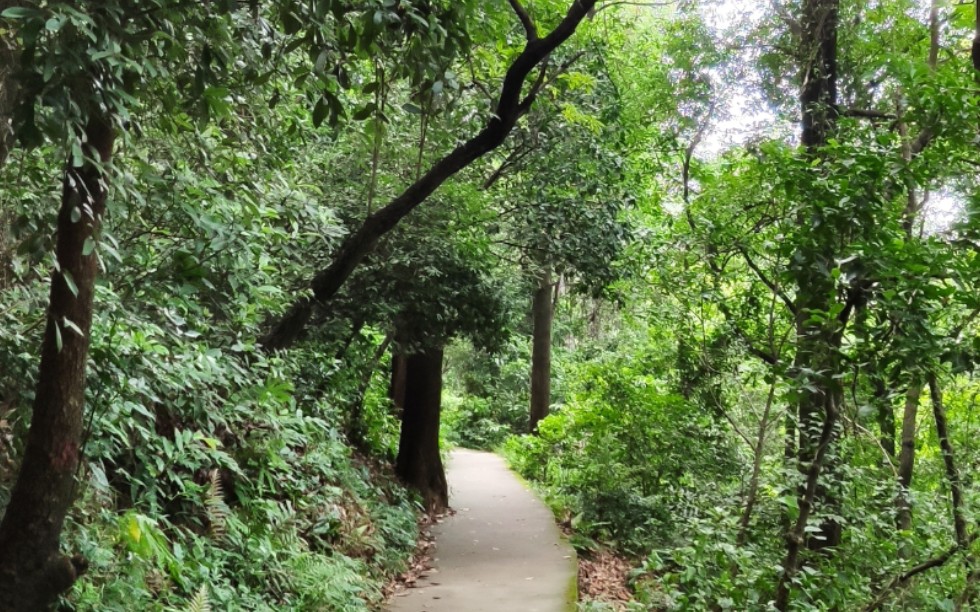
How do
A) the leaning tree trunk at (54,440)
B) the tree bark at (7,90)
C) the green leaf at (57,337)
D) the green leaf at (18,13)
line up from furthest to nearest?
the leaning tree trunk at (54,440) < the tree bark at (7,90) < the green leaf at (57,337) < the green leaf at (18,13)

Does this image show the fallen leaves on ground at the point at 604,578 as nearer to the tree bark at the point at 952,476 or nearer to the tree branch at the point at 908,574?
the tree branch at the point at 908,574

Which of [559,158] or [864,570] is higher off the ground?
[559,158]

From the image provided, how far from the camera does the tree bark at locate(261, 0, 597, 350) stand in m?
5.61

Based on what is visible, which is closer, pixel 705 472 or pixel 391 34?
pixel 391 34

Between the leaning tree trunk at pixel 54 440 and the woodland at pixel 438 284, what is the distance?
2 cm

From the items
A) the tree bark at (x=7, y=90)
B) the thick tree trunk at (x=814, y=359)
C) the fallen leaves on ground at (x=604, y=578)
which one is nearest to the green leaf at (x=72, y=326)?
the tree bark at (x=7, y=90)

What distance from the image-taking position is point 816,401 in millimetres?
6980

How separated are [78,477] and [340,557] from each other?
328 centimetres

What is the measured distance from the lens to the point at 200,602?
500cm

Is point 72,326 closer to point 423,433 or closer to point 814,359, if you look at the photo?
point 814,359

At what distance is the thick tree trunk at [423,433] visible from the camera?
1307 cm

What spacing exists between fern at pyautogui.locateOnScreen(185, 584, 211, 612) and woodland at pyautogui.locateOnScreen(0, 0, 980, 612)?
21mm

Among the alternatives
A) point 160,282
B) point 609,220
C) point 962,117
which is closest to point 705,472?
point 609,220

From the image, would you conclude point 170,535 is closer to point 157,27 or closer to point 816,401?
point 157,27
